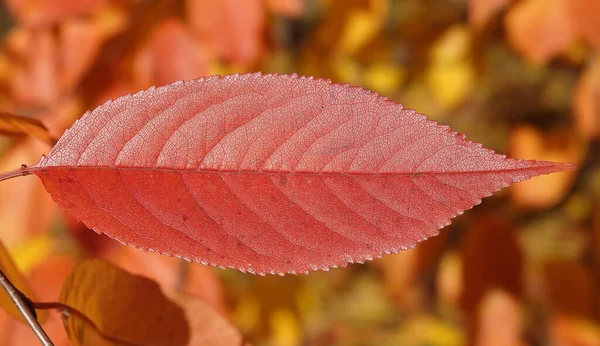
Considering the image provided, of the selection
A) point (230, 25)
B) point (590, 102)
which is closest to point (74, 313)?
point (230, 25)

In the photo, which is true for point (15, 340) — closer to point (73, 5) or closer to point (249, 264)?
point (249, 264)

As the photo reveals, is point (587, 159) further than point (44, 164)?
Yes

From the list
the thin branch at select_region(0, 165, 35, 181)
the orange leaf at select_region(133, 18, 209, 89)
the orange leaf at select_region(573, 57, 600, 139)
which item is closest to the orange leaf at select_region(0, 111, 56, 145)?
the thin branch at select_region(0, 165, 35, 181)

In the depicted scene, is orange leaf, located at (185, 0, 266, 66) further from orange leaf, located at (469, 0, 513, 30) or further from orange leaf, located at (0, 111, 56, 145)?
orange leaf, located at (0, 111, 56, 145)

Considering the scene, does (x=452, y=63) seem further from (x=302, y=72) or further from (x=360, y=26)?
(x=302, y=72)

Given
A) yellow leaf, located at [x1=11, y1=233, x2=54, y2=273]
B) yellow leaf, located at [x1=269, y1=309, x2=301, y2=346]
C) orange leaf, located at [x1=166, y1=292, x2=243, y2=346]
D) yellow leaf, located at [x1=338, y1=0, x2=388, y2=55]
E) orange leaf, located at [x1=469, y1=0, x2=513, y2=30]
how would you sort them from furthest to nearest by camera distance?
1. yellow leaf, located at [x1=269, y1=309, x2=301, y2=346]
2. yellow leaf, located at [x1=338, y1=0, x2=388, y2=55]
3. yellow leaf, located at [x1=11, y1=233, x2=54, y2=273]
4. orange leaf, located at [x1=469, y1=0, x2=513, y2=30]
5. orange leaf, located at [x1=166, y1=292, x2=243, y2=346]

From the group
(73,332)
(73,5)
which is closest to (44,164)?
(73,332)
